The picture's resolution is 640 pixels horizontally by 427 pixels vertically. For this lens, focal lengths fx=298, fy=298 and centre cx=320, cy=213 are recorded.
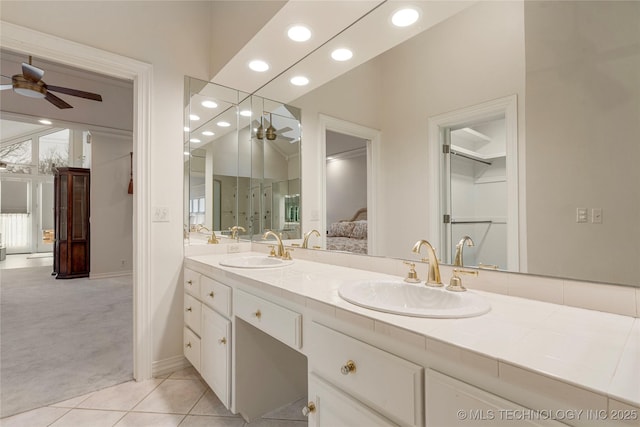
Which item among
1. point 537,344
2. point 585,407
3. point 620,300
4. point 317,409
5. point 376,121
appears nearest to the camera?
point 585,407

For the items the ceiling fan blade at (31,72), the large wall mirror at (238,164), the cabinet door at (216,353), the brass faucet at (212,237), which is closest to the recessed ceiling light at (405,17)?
the large wall mirror at (238,164)

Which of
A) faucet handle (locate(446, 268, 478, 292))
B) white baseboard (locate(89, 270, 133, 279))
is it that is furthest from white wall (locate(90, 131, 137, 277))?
faucet handle (locate(446, 268, 478, 292))

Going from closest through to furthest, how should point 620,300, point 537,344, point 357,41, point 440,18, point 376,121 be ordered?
point 537,344 → point 620,300 → point 440,18 → point 376,121 → point 357,41

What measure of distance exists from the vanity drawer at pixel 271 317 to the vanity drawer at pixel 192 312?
56 cm

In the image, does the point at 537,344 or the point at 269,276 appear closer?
the point at 537,344

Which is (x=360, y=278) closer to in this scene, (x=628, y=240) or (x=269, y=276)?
(x=269, y=276)

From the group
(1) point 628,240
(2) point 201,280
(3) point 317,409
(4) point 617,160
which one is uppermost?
(4) point 617,160

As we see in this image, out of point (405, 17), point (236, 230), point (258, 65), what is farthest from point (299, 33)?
point (236, 230)

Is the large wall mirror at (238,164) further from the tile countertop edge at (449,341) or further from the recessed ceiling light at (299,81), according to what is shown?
the tile countertop edge at (449,341)

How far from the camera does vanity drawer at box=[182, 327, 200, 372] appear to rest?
1.90 m

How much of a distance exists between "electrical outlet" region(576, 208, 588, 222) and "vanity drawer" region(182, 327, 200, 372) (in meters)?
2.01

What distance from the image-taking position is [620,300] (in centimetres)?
86

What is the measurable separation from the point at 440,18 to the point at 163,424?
243cm

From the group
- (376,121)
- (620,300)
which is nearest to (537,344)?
(620,300)
